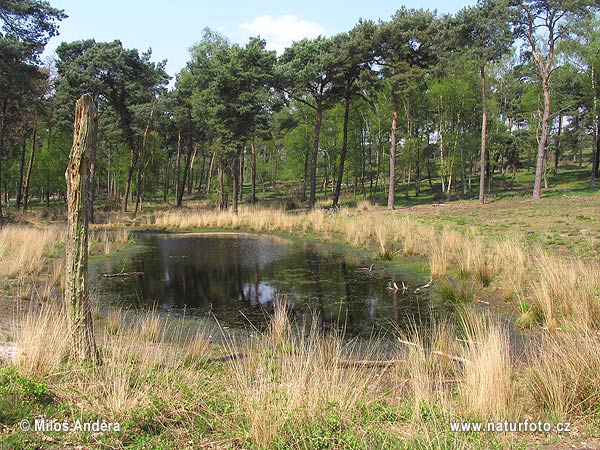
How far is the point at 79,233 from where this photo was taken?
4.52 meters

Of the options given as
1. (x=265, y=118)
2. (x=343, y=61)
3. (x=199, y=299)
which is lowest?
(x=199, y=299)

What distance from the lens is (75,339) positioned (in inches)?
173

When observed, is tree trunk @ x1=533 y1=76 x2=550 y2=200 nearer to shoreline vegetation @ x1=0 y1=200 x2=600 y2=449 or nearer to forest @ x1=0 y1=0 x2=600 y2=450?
forest @ x1=0 y1=0 x2=600 y2=450

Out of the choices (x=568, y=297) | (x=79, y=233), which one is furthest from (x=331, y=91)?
(x=79, y=233)

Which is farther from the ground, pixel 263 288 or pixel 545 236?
pixel 545 236

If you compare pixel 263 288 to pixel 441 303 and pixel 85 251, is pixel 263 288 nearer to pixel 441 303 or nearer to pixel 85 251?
pixel 441 303

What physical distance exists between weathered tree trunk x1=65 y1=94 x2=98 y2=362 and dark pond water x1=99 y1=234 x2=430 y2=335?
3239 millimetres

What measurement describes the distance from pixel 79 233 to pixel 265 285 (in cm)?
642

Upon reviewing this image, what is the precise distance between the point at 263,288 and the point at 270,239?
8809 millimetres

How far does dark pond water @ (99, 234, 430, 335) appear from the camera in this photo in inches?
316

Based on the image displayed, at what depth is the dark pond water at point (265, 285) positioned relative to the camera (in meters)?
8.02

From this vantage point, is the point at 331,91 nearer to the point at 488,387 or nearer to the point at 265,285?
the point at 265,285

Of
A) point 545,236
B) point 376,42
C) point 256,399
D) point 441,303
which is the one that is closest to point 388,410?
Result: point 256,399

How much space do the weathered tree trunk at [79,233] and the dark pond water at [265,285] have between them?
10.6 ft
